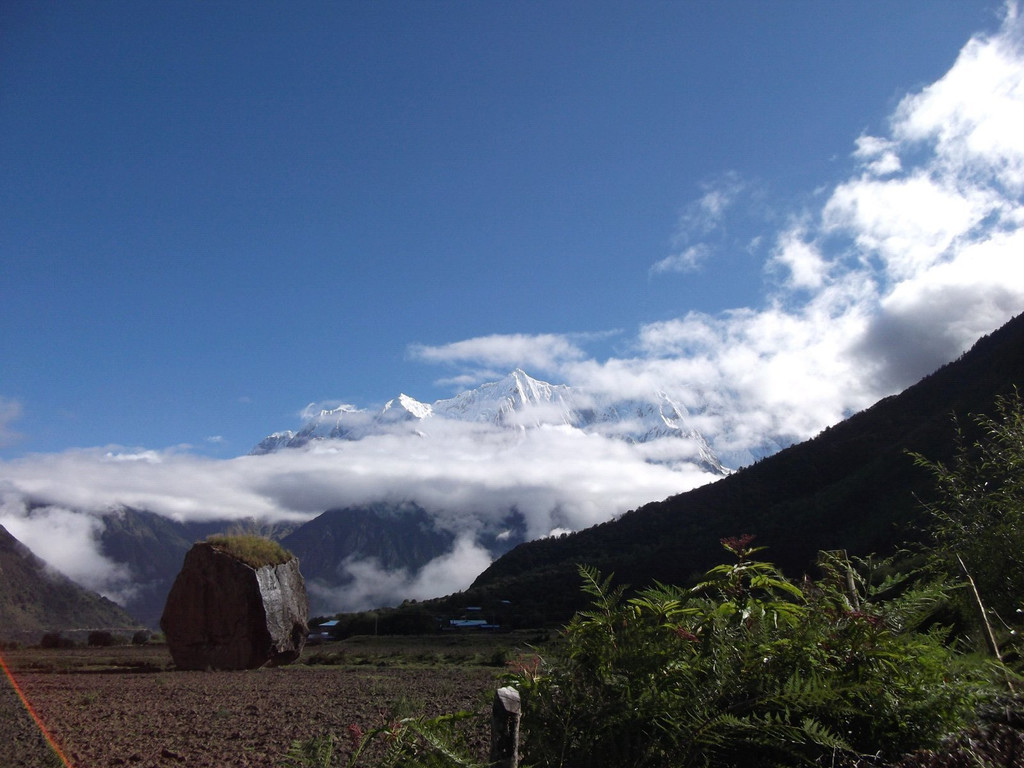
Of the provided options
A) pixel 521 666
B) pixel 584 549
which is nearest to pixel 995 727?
pixel 521 666

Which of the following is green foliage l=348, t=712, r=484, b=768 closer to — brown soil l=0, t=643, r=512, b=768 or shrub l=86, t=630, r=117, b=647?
brown soil l=0, t=643, r=512, b=768

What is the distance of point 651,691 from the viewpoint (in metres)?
1.51

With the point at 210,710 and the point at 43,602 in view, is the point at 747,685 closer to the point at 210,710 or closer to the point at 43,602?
the point at 210,710

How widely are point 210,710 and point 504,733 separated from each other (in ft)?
48.1

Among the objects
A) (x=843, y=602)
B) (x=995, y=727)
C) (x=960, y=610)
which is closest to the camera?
(x=995, y=727)

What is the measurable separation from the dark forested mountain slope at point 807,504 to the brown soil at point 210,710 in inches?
543

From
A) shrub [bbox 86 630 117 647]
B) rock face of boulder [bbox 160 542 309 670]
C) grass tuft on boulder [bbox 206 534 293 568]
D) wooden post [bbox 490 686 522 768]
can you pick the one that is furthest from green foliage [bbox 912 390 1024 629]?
shrub [bbox 86 630 117 647]

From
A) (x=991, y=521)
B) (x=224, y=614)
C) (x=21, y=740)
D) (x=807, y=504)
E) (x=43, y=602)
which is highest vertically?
(x=43, y=602)

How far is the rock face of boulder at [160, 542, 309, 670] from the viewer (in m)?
23.5

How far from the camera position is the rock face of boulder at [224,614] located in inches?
924

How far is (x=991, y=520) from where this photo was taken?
3.61 meters

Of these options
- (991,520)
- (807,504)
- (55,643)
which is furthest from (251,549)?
(55,643)

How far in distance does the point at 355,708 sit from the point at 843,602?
1357 centimetres

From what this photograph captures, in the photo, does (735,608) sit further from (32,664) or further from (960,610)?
(32,664)
